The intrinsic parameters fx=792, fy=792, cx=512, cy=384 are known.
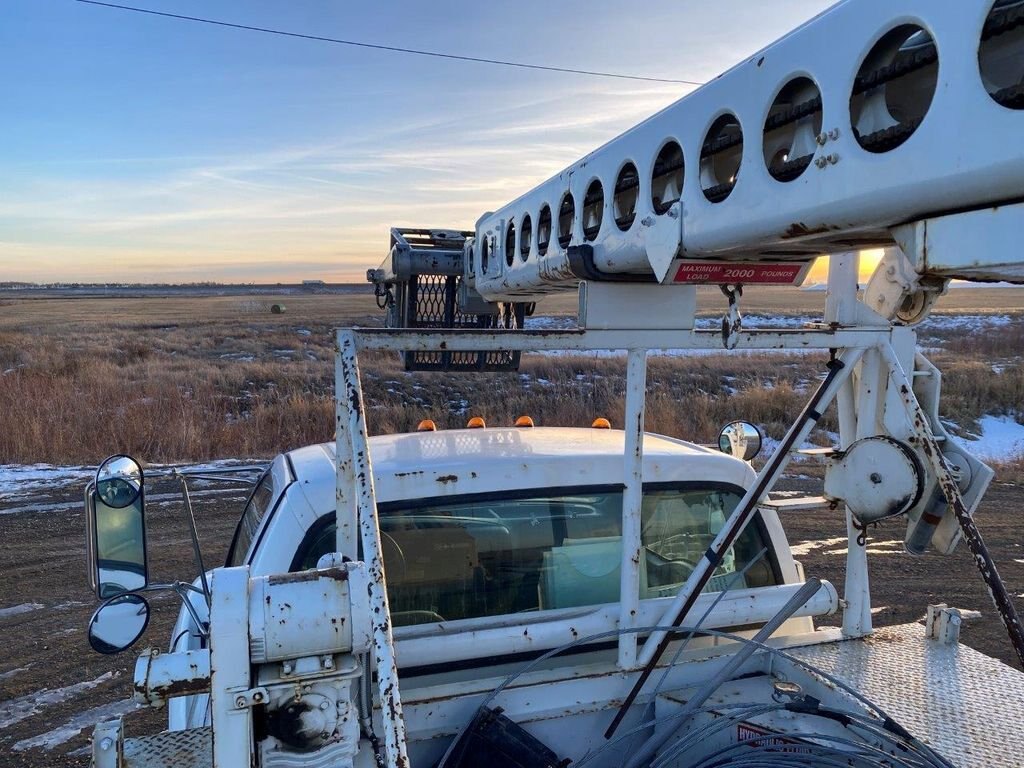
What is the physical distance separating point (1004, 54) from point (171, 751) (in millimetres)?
2115

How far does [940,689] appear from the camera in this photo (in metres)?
2.61

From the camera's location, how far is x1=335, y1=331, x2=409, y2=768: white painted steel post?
1.58m

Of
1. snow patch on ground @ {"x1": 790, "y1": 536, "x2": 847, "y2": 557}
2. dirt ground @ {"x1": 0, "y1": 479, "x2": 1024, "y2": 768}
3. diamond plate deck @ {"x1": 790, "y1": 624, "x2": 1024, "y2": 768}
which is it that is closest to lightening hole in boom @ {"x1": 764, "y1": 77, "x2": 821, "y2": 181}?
diamond plate deck @ {"x1": 790, "y1": 624, "x2": 1024, "y2": 768}

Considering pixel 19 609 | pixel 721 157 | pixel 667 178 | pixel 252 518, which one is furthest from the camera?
pixel 19 609

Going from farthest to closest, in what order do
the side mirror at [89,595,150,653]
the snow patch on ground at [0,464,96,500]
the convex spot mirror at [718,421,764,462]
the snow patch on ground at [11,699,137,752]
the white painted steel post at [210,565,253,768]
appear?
the snow patch on ground at [0,464,96,500] < the snow patch on ground at [11,699,137,752] < the convex spot mirror at [718,421,764,462] < the side mirror at [89,595,150,653] < the white painted steel post at [210,565,253,768]

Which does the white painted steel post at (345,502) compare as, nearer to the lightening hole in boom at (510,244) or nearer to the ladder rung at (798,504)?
the lightening hole in boom at (510,244)

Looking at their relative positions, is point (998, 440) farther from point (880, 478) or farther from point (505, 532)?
point (505, 532)

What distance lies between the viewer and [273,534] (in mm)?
2637

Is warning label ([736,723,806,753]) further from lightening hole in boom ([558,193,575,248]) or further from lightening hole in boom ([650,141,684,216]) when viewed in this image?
lightening hole in boom ([558,193,575,248])

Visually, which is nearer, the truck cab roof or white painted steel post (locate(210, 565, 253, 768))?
white painted steel post (locate(210, 565, 253, 768))

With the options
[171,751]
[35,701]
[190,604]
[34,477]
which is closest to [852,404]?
[190,604]

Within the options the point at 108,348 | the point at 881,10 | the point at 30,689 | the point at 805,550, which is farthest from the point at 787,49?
the point at 108,348

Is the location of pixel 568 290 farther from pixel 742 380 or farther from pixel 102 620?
pixel 742 380

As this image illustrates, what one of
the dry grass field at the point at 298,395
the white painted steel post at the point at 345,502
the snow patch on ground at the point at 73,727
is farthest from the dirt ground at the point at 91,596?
the white painted steel post at the point at 345,502
